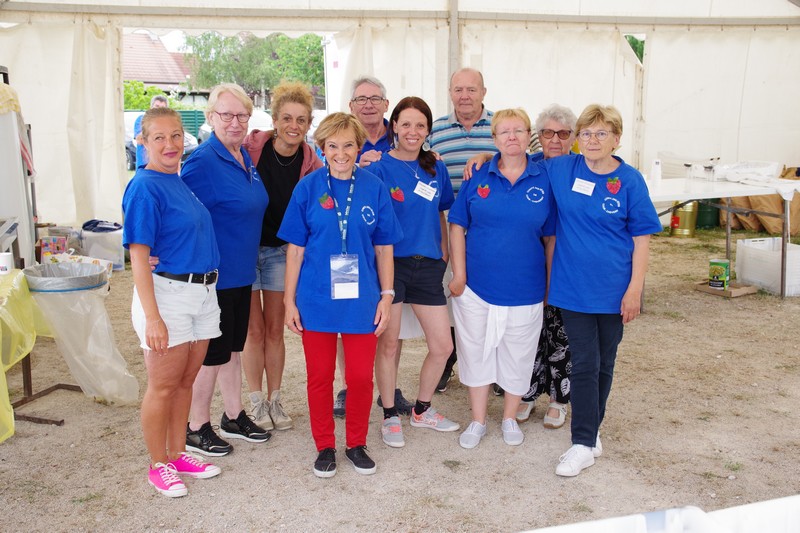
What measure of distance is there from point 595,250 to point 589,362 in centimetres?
43

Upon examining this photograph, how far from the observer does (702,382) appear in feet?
12.6

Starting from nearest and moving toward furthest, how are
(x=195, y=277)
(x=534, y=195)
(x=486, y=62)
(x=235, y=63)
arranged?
(x=195, y=277), (x=534, y=195), (x=486, y=62), (x=235, y=63)

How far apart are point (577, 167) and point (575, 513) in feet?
4.12

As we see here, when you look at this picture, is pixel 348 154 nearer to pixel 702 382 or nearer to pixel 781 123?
pixel 702 382

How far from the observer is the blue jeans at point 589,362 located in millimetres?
2756

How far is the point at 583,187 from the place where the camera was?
269cm

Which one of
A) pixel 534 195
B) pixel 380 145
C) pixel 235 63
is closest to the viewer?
pixel 534 195

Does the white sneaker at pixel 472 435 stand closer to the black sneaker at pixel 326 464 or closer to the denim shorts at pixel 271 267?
the black sneaker at pixel 326 464

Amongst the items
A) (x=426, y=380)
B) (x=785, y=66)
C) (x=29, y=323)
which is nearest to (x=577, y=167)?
(x=426, y=380)

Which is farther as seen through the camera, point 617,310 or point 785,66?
point 785,66

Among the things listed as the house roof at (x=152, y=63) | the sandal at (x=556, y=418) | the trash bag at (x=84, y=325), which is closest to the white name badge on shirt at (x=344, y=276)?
the sandal at (x=556, y=418)

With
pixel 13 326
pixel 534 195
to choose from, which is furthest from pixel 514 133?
pixel 13 326

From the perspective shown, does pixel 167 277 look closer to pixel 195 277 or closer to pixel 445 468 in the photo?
pixel 195 277

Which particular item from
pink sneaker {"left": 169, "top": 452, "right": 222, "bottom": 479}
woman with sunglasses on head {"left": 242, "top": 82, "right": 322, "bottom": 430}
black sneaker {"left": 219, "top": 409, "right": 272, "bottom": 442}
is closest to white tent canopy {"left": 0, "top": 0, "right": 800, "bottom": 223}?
woman with sunglasses on head {"left": 242, "top": 82, "right": 322, "bottom": 430}
